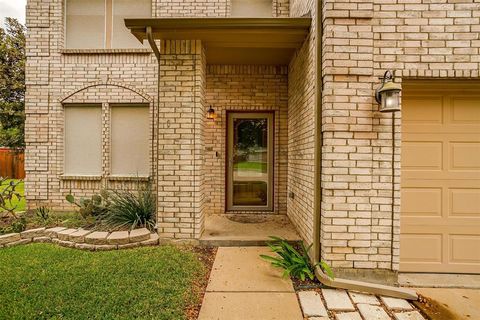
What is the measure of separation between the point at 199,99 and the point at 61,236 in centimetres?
308

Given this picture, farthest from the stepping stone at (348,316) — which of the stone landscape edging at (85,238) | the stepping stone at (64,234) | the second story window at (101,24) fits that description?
the second story window at (101,24)

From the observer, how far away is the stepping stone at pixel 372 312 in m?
2.38

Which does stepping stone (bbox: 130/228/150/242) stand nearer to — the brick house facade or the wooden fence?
the brick house facade

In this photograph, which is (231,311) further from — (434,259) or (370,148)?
(434,259)

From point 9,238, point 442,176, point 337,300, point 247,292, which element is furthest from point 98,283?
point 442,176

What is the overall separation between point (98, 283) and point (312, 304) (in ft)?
7.56

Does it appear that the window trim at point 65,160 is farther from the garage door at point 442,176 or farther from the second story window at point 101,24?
the garage door at point 442,176

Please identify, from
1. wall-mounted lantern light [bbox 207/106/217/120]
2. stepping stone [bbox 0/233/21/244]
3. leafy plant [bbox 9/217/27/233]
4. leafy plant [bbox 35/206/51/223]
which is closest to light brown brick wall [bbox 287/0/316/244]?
wall-mounted lantern light [bbox 207/106/217/120]

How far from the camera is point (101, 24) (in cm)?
564

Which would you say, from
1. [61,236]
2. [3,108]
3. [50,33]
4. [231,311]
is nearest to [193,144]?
[231,311]

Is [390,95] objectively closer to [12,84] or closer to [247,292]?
[247,292]

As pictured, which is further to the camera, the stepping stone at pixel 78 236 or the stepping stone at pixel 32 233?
the stepping stone at pixel 32 233

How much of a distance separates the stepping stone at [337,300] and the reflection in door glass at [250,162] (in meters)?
2.89

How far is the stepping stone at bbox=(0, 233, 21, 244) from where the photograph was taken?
3996 mm
